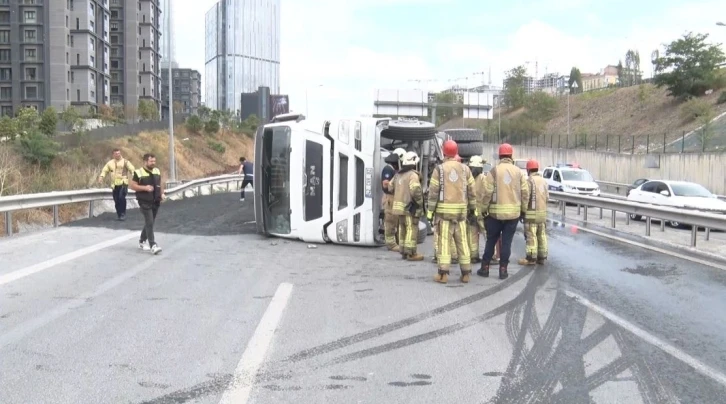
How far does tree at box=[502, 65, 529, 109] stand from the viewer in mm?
97312

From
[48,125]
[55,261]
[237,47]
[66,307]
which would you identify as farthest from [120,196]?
[237,47]

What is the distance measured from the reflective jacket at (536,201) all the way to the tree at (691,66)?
63.1m

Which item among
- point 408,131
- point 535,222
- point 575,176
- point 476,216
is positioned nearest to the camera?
point 476,216

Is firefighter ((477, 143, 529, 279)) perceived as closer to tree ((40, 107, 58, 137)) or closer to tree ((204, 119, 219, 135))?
tree ((40, 107, 58, 137))

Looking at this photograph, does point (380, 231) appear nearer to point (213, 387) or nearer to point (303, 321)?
point (303, 321)

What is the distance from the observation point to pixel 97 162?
33969mm

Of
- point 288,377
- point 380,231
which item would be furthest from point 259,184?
point 288,377

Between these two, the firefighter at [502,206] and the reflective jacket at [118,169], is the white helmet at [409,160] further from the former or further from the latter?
the reflective jacket at [118,169]

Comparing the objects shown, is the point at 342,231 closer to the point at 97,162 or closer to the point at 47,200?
the point at 47,200

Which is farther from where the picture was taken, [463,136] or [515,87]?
[515,87]

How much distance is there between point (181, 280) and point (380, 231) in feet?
16.2

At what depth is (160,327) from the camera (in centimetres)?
667

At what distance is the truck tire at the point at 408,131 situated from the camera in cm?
1359

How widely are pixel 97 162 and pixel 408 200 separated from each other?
26.5 meters
